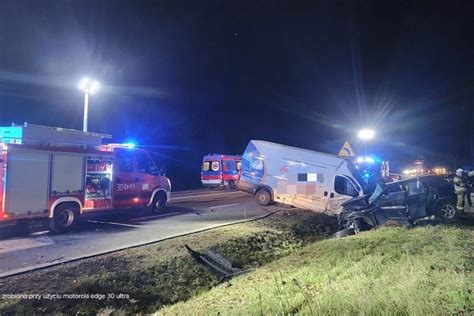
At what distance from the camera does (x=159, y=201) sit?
14.1 m

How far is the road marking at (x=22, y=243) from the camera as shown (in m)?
8.45

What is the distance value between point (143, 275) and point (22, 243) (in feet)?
13.0

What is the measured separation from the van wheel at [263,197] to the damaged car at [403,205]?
185 inches

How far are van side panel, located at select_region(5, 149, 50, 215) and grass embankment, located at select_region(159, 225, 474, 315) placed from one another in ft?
20.1

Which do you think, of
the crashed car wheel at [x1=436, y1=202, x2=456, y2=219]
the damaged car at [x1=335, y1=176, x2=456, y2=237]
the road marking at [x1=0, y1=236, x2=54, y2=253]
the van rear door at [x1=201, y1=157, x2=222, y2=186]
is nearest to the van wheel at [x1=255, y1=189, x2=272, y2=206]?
the damaged car at [x1=335, y1=176, x2=456, y2=237]

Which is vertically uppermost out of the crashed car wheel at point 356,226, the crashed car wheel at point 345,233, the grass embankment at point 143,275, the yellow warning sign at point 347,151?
the yellow warning sign at point 347,151

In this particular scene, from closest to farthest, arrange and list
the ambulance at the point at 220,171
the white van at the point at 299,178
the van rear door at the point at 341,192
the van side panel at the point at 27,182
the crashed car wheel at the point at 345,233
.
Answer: the van side panel at the point at 27,182, the crashed car wheel at the point at 345,233, the van rear door at the point at 341,192, the white van at the point at 299,178, the ambulance at the point at 220,171

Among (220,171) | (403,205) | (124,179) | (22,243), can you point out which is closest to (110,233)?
(22,243)

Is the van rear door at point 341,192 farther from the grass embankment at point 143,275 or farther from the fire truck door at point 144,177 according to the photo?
the fire truck door at point 144,177

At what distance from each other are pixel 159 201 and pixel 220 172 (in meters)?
11.8

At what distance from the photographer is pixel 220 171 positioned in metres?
25.8

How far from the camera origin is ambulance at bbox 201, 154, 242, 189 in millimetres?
25891

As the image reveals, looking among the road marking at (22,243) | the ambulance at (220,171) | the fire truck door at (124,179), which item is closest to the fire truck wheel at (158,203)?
the fire truck door at (124,179)

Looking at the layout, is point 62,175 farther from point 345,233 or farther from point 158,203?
point 345,233
